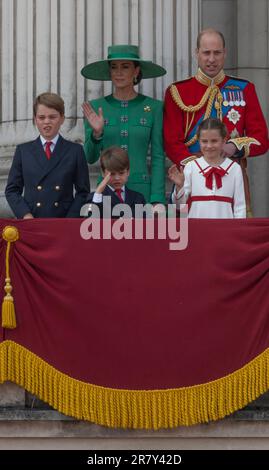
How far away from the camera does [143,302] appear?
8148 mm

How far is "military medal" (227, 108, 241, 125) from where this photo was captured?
9.34 meters

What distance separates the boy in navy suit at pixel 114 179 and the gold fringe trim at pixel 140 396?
3.29 feet

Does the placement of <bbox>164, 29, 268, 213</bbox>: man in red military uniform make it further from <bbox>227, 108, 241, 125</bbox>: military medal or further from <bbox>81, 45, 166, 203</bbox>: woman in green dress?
<bbox>81, 45, 166, 203</bbox>: woman in green dress

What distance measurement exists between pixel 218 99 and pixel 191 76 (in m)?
0.70

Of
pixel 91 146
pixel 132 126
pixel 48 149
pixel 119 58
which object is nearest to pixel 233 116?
pixel 132 126

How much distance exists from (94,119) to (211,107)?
30.5 inches

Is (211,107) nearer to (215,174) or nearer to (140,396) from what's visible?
(215,174)

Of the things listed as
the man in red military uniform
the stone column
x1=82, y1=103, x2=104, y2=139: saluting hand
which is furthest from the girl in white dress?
the stone column

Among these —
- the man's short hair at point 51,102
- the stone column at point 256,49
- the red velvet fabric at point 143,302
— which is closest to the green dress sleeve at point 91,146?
the man's short hair at point 51,102

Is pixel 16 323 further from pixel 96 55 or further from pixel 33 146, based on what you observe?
pixel 96 55

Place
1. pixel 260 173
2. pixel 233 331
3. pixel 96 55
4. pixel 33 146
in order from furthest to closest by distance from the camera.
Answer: pixel 260 173
pixel 96 55
pixel 33 146
pixel 233 331

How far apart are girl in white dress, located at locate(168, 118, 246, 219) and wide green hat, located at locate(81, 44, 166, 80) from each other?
850 millimetres

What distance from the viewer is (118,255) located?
8.18 m
